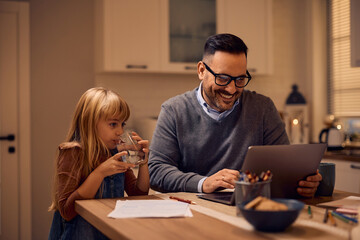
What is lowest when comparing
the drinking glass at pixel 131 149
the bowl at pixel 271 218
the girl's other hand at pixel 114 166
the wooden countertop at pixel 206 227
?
the wooden countertop at pixel 206 227

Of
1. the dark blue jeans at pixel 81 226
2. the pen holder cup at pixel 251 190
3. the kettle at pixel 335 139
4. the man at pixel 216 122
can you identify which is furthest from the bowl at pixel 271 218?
A: the kettle at pixel 335 139

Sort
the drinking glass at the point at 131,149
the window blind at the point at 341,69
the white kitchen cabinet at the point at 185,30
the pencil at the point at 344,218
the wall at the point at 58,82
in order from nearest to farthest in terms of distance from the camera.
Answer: the pencil at the point at 344,218 < the drinking glass at the point at 131,149 < the white kitchen cabinet at the point at 185,30 < the wall at the point at 58,82 < the window blind at the point at 341,69

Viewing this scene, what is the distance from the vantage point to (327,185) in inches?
62.3

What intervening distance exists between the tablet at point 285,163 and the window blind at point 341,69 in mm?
2590

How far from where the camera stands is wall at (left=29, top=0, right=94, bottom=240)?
356cm

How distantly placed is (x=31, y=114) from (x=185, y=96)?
75.0 inches

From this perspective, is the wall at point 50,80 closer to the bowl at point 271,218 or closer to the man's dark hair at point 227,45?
the man's dark hair at point 227,45

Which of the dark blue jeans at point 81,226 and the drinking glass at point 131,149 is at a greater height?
the drinking glass at point 131,149

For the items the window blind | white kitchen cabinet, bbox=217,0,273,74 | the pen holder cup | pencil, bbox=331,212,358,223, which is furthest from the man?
the window blind

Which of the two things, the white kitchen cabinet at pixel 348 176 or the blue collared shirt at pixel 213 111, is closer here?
the blue collared shirt at pixel 213 111

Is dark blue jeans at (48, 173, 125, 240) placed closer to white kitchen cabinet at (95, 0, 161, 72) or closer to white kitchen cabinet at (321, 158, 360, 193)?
white kitchen cabinet at (95, 0, 161, 72)

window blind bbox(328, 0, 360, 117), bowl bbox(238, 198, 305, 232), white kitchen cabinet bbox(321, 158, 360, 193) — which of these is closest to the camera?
bowl bbox(238, 198, 305, 232)

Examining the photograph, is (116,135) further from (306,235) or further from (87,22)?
(87,22)

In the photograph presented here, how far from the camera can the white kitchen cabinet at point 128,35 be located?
3.26 m
